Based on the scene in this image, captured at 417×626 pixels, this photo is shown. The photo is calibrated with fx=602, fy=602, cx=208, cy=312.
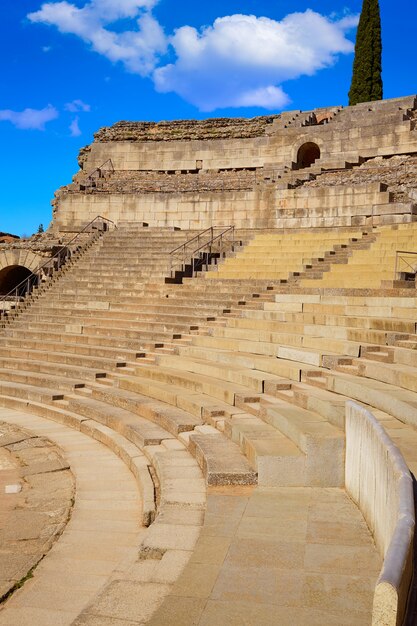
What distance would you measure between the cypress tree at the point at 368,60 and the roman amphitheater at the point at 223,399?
913cm

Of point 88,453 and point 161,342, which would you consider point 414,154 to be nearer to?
point 161,342

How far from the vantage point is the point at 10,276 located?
22109 millimetres

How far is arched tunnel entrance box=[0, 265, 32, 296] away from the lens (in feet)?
70.2

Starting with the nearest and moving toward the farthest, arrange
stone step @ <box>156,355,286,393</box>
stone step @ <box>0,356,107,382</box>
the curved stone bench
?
1. the curved stone bench
2. stone step @ <box>156,355,286,393</box>
3. stone step @ <box>0,356,107,382</box>

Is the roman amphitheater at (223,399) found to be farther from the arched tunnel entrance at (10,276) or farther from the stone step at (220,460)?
the arched tunnel entrance at (10,276)

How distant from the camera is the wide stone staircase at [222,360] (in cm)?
602

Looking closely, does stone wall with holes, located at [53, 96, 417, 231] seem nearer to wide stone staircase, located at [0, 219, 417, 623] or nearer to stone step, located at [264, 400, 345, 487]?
wide stone staircase, located at [0, 219, 417, 623]

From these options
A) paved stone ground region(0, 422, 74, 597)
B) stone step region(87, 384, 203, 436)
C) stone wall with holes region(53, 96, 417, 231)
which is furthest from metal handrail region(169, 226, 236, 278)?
paved stone ground region(0, 422, 74, 597)

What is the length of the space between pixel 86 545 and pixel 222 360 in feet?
18.7

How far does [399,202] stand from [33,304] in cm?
1097

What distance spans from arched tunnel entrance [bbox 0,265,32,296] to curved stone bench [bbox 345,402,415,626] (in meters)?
18.1

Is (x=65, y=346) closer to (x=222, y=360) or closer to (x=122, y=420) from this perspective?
(x=222, y=360)

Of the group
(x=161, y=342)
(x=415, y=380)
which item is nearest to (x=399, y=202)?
(x=161, y=342)

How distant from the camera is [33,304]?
17.1 m
